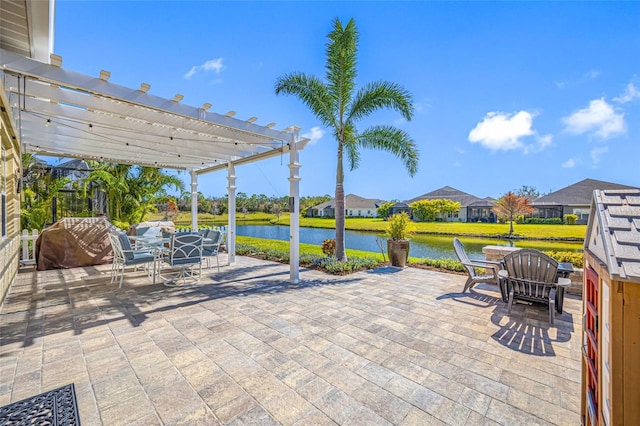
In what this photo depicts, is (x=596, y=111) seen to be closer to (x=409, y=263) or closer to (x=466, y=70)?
(x=466, y=70)

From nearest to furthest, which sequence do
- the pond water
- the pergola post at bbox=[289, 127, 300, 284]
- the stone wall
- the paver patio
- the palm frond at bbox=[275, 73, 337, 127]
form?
the paver patio < the stone wall < the pergola post at bbox=[289, 127, 300, 284] < the palm frond at bbox=[275, 73, 337, 127] < the pond water

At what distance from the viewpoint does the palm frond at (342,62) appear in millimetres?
8070

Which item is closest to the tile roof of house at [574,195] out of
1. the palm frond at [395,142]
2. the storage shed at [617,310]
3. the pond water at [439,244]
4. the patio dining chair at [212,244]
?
the pond water at [439,244]

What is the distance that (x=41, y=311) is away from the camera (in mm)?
4395

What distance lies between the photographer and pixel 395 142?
8.55m

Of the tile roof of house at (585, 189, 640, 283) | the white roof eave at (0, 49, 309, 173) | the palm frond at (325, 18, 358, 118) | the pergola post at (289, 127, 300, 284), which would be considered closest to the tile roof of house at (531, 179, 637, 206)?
the palm frond at (325, 18, 358, 118)

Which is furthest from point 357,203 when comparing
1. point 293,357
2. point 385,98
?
point 293,357

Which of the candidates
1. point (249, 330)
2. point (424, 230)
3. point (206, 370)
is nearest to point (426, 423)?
point (206, 370)

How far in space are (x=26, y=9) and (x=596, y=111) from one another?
21.5 m

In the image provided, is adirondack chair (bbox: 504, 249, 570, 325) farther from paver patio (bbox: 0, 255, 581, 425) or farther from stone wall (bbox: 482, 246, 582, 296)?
stone wall (bbox: 482, 246, 582, 296)

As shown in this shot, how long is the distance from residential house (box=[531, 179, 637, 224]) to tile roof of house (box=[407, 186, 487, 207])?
739 cm

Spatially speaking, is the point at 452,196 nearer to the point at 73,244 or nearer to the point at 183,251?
A: the point at 183,251

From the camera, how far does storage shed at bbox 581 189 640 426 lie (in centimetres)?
107

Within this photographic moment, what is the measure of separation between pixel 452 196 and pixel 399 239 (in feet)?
145
